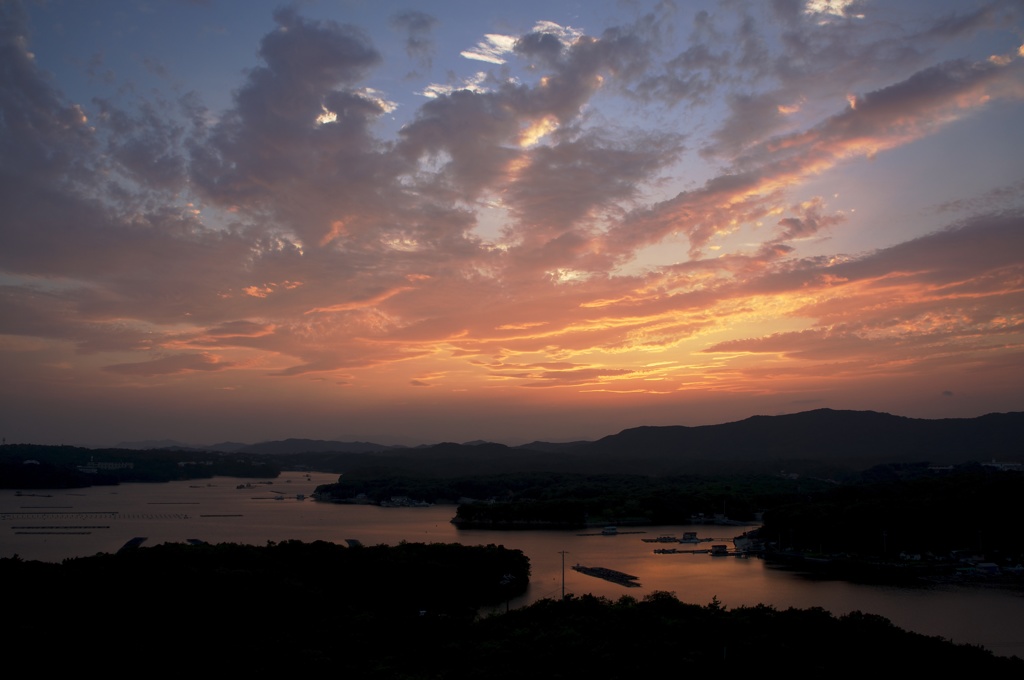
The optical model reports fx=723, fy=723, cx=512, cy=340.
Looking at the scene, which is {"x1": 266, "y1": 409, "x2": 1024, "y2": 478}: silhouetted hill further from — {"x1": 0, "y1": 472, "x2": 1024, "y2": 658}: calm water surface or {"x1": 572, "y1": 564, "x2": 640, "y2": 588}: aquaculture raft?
{"x1": 572, "y1": 564, "x2": 640, "y2": 588}: aquaculture raft

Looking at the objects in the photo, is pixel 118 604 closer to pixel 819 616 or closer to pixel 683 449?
pixel 819 616

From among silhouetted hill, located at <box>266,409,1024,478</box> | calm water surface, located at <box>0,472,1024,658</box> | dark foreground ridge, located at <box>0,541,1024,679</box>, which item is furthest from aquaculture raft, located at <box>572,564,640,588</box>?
silhouetted hill, located at <box>266,409,1024,478</box>

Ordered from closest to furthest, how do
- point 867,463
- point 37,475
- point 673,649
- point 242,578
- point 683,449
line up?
point 673,649 → point 242,578 → point 37,475 → point 867,463 → point 683,449

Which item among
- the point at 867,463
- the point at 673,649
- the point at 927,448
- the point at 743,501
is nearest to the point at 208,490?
the point at 743,501

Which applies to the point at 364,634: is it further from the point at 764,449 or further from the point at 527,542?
the point at 764,449

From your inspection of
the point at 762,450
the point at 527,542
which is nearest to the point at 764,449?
the point at 762,450

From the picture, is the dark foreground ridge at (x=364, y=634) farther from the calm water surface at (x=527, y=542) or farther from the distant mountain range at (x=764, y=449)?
the distant mountain range at (x=764, y=449)
